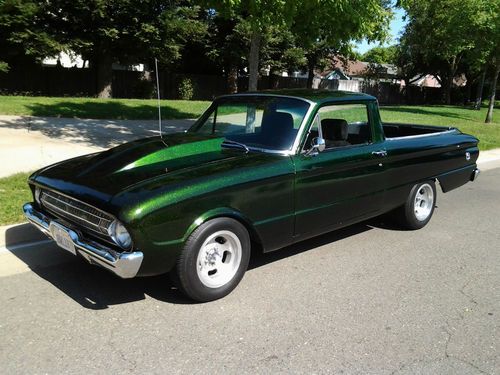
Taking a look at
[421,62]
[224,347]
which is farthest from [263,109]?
[421,62]

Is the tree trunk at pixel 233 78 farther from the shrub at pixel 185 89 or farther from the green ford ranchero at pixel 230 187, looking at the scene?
the green ford ranchero at pixel 230 187

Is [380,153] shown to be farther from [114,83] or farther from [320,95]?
[114,83]

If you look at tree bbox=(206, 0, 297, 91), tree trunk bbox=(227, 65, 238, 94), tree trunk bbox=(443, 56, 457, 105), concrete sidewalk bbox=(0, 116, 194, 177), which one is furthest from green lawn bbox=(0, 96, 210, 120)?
tree trunk bbox=(443, 56, 457, 105)

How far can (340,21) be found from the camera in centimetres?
955

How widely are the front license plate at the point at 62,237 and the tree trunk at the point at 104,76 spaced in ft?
68.0

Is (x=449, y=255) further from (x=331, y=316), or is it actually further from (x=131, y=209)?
(x=131, y=209)

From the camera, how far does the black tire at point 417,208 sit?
584 cm

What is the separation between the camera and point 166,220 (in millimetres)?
3520

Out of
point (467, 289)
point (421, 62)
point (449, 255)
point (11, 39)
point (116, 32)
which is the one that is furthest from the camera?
point (421, 62)

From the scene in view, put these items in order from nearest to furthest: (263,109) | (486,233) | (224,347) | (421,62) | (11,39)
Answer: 1. (224,347)
2. (263,109)
3. (486,233)
4. (11,39)
5. (421,62)

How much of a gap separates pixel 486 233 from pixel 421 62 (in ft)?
137

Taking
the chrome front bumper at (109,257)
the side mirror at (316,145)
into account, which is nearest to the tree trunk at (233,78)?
the side mirror at (316,145)

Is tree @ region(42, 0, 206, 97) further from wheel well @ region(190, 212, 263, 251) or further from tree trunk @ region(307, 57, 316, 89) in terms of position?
wheel well @ region(190, 212, 263, 251)

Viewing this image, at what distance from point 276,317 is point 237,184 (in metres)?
1.05
